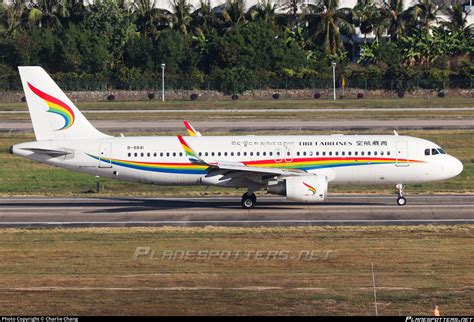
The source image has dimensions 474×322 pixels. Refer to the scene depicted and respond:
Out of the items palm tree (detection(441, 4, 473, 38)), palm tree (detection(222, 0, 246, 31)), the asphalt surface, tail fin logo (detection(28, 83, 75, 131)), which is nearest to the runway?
tail fin logo (detection(28, 83, 75, 131))

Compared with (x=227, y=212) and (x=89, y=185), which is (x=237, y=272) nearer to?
(x=227, y=212)

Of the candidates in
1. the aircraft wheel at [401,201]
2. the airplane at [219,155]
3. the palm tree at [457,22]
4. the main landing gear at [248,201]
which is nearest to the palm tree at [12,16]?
the palm tree at [457,22]

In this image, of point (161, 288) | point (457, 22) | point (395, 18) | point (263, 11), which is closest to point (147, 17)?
point (263, 11)

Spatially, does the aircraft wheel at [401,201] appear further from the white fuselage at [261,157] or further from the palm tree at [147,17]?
the palm tree at [147,17]

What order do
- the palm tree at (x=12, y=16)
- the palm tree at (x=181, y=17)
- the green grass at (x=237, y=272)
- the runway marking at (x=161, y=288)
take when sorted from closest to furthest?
the green grass at (x=237, y=272) < the runway marking at (x=161, y=288) < the palm tree at (x=181, y=17) < the palm tree at (x=12, y=16)

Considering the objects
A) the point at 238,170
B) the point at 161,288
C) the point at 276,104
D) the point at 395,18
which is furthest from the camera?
the point at 395,18

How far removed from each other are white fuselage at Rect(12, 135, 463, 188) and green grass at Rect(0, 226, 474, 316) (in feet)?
20.5

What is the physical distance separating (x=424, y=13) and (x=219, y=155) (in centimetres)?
9462

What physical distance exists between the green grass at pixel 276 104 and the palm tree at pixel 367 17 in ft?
84.0

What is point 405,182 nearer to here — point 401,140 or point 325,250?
point 401,140

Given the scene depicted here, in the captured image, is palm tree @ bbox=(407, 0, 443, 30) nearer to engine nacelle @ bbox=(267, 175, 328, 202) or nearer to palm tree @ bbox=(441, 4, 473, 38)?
palm tree @ bbox=(441, 4, 473, 38)

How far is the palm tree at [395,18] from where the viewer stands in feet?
443

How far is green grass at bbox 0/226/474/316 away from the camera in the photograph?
28.3m
